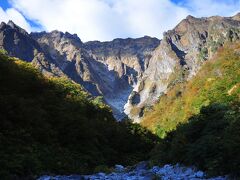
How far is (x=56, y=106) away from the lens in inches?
1467

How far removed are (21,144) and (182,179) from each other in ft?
36.8

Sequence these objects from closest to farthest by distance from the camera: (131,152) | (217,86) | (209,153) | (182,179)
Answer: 1. (182,179)
2. (209,153)
3. (131,152)
4. (217,86)

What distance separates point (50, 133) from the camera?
30.6 metres

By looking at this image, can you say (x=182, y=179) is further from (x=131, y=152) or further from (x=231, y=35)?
(x=231, y=35)

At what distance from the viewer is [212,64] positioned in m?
67.3

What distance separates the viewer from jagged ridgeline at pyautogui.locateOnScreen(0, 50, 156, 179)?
22672mm

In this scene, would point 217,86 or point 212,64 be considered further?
point 212,64

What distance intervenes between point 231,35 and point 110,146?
522ft

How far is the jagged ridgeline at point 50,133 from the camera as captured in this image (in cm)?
2267

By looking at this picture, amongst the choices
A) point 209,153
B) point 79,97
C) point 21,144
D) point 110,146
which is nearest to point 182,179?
point 209,153

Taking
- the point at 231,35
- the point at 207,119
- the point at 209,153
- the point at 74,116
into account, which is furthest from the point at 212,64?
the point at 231,35

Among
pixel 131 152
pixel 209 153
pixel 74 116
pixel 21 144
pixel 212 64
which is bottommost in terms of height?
pixel 209 153

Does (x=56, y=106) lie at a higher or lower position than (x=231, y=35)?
lower

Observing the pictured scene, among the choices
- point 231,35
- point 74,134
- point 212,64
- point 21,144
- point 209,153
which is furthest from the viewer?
point 231,35
